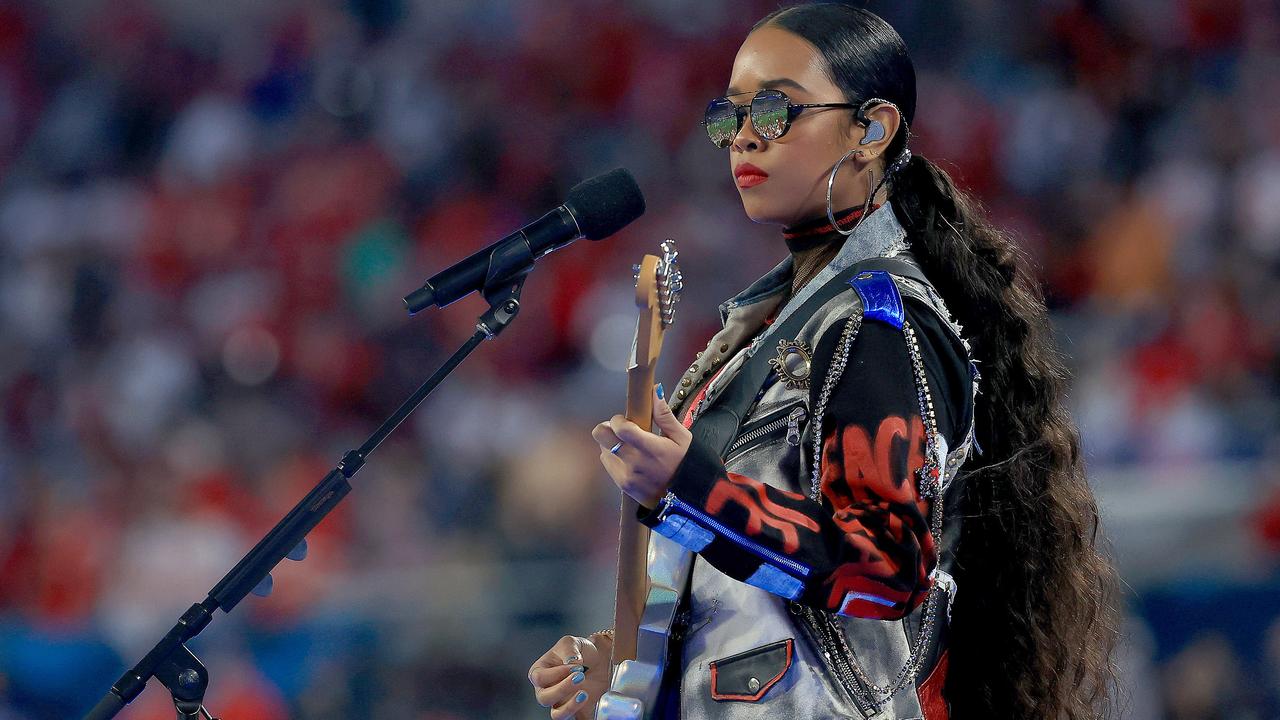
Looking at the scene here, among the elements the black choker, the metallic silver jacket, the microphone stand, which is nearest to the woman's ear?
the black choker

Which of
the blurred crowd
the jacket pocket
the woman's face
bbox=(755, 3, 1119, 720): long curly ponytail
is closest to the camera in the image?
the jacket pocket

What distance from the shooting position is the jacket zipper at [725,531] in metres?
2.07

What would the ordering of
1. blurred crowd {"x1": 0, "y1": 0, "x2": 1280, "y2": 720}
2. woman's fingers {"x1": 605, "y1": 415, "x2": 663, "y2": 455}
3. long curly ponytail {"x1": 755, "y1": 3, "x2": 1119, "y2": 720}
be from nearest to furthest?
woman's fingers {"x1": 605, "y1": 415, "x2": 663, "y2": 455} < long curly ponytail {"x1": 755, "y1": 3, "x2": 1119, "y2": 720} < blurred crowd {"x1": 0, "y1": 0, "x2": 1280, "y2": 720}

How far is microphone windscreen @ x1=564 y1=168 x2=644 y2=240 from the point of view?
2.38m

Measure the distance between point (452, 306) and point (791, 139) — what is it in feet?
14.3

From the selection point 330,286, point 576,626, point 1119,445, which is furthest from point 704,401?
point 330,286

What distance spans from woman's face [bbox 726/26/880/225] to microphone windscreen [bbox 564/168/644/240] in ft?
0.62

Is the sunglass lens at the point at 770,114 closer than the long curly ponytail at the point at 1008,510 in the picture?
Yes

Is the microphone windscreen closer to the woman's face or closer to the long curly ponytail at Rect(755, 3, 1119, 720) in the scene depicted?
the woman's face

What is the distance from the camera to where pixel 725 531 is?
81.9 inches

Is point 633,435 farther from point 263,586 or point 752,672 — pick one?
point 263,586

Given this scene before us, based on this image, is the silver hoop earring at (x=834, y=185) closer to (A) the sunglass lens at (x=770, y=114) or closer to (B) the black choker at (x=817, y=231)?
(B) the black choker at (x=817, y=231)

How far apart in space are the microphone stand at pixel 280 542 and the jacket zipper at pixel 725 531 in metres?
0.42

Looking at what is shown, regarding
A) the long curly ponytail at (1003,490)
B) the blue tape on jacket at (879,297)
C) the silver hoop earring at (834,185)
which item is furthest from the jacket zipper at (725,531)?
the silver hoop earring at (834,185)
